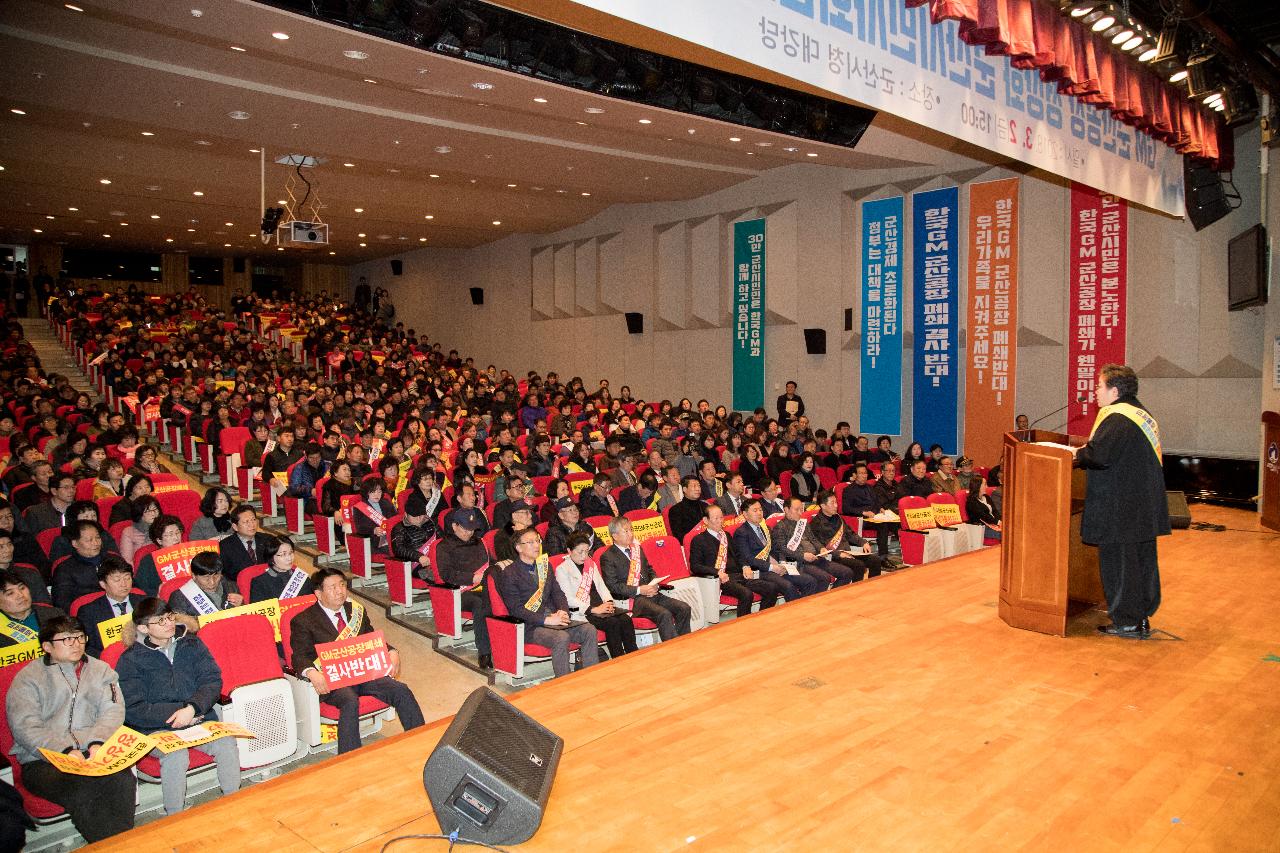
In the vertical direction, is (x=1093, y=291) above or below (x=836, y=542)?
above

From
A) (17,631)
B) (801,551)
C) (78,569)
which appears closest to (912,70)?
(801,551)

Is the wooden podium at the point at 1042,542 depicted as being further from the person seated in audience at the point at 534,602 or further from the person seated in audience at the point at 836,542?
the person seated in audience at the point at 836,542

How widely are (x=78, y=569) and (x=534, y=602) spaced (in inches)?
107

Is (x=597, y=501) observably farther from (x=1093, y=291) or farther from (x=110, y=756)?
(x=1093, y=291)

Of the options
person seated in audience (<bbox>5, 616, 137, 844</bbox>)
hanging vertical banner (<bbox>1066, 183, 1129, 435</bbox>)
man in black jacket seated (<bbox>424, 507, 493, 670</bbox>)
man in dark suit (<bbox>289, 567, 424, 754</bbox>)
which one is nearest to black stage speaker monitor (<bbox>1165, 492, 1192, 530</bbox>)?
hanging vertical banner (<bbox>1066, 183, 1129, 435</bbox>)

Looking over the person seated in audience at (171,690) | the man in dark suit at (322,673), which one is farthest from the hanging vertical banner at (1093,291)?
the person seated in audience at (171,690)

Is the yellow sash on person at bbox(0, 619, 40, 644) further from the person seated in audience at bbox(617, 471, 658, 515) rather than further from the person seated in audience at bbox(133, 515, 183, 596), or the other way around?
the person seated in audience at bbox(617, 471, 658, 515)

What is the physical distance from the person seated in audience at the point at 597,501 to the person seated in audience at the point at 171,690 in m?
3.91

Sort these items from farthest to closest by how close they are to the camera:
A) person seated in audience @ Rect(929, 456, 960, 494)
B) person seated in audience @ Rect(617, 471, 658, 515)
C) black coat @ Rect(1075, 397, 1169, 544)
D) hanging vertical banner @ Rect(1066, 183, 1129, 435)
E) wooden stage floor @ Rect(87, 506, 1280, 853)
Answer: hanging vertical banner @ Rect(1066, 183, 1129, 435)
person seated in audience @ Rect(929, 456, 960, 494)
person seated in audience @ Rect(617, 471, 658, 515)
black coat @ Rect(1075, 397, 1169, 544)
wooden stage floor @ Rect(87, 506, 1280, 853)

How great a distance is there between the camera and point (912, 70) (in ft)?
13.2

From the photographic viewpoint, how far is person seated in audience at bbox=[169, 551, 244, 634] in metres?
4.70

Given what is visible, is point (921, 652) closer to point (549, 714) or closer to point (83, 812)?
point (549, 714)

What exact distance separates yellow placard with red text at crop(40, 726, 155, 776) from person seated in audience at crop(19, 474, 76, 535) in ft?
11.1

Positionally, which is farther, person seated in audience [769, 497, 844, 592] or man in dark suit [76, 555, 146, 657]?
person seated in audience [769, 497, 844, 592]
